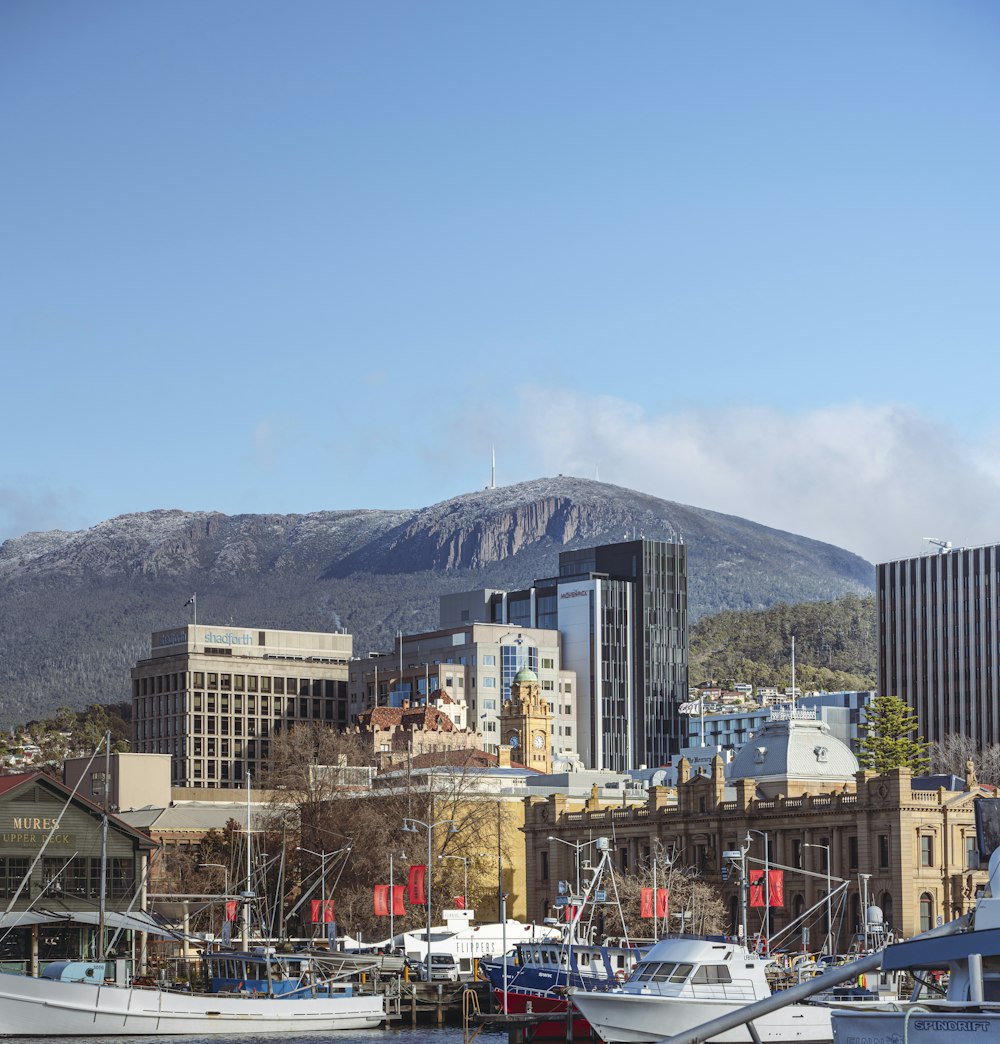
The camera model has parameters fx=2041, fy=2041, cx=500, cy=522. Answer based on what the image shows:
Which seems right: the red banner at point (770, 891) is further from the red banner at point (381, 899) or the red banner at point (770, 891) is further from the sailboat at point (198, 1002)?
the sailboat at point (198, 1002)

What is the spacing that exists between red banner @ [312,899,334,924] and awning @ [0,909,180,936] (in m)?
21.4

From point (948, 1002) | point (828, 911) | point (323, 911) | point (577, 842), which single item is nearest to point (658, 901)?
point (828, 911)

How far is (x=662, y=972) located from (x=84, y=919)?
42.3 metres

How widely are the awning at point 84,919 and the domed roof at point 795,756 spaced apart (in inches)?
2215

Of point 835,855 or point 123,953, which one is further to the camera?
point 835,855

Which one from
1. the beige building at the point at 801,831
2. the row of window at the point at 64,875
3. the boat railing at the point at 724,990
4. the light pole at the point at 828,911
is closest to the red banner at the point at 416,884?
the beige building at the point at 801,831

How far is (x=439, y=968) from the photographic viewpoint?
382ft

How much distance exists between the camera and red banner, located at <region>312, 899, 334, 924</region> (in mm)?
131625

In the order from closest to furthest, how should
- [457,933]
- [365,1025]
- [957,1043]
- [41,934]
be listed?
[957,1043] < [365,1025] < [41,934] < [457,933]

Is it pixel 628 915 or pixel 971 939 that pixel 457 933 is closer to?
pixel 628 915

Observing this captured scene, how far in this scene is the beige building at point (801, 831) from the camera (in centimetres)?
13275

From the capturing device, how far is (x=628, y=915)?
145 m

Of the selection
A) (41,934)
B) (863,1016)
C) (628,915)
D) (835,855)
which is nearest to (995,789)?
(835,855)

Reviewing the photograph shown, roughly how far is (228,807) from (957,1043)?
158455mm
